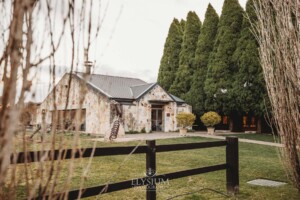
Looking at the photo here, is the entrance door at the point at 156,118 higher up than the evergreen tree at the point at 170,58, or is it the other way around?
the evergreen tree at the point at 170,58

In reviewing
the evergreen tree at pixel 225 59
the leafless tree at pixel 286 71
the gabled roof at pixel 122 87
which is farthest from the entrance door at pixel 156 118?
the leafless tree at pixel 286 71

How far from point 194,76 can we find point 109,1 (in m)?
26.2

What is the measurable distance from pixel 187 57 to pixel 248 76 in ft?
26.0

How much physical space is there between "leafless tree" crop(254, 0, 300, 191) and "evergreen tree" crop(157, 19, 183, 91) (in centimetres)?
2600

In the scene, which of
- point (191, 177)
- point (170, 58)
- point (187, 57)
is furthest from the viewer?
point (170, 58)

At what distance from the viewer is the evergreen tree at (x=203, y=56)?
87.2 ft

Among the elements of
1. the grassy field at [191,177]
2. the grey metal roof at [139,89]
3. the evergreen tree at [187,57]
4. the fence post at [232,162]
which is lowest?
the grassy field at [191,177]

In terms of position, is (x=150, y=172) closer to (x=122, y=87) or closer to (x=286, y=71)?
(x=286, y=71)

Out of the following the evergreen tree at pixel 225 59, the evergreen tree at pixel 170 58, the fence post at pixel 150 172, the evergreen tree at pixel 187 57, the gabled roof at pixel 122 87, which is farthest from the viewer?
the evergreen tree at pixel 170 58

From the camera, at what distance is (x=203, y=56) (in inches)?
1055

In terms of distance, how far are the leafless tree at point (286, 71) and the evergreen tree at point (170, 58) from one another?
1024 inches

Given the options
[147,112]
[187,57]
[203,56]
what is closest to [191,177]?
[147,112]

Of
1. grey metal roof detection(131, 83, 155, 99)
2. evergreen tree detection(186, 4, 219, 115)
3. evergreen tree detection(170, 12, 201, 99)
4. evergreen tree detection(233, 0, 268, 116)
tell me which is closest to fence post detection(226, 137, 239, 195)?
evergreen tree detection(233, 0, 268, 116)

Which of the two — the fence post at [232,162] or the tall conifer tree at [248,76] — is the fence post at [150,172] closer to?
the fence post at [232,162]
